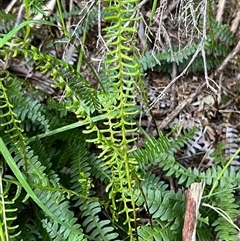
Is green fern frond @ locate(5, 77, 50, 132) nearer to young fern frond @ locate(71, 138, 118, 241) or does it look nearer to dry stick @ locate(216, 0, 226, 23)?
young fern frond @ locate(71, 138, 118, 241)

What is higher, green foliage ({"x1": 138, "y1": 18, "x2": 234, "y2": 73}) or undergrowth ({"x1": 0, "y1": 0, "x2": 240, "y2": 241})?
green foliage ({"x1": 138, "y1": 18, "x2": 234, "y2": 73})

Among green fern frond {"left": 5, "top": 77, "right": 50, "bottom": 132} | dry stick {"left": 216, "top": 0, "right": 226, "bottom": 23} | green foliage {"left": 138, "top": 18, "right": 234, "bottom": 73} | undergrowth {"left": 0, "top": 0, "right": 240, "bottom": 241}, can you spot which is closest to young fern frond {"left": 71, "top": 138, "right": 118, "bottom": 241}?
undergrowth {"left": 0, "top": 0, "right": 240, "bottom": 241}

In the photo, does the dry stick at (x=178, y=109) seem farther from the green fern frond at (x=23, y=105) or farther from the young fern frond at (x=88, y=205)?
the green fern frond at (x=23, y=105)

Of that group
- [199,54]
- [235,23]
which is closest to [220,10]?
[235,23]

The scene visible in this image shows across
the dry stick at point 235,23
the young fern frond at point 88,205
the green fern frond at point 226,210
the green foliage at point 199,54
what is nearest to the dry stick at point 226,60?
the green foliage at point 199,54

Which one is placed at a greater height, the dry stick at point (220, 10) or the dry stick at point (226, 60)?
the dry stick at point (220, 10)

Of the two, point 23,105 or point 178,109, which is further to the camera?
point 178,109

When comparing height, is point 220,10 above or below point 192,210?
above

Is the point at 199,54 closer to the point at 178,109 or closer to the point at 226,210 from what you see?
the point at 178,109

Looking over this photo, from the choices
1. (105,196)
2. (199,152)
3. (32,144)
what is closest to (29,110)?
(32,144)
